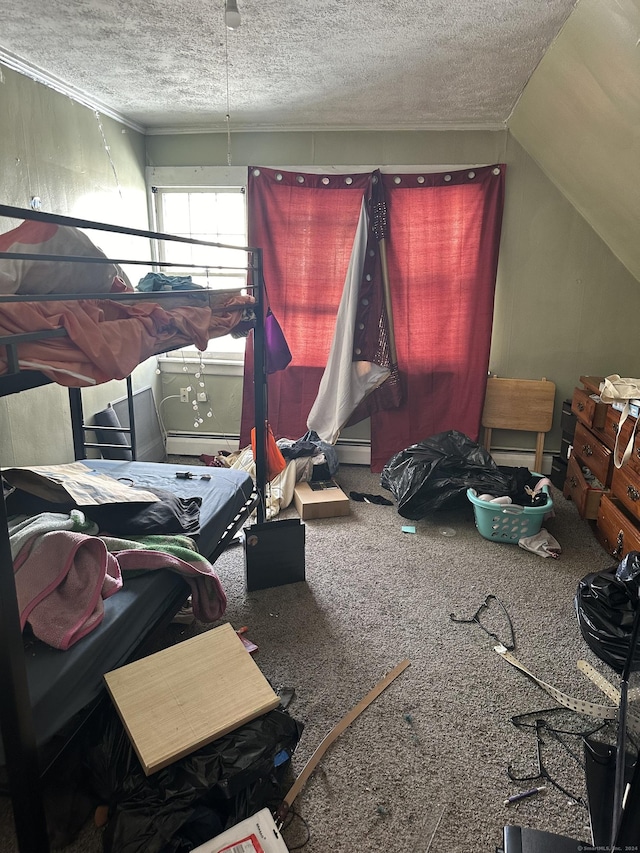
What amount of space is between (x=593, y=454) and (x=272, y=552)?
1.88 metres

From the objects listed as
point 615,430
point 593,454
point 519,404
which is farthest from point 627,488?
point 519,404

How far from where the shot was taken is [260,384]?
275cm

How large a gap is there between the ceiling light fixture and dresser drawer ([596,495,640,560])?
8.66 ft

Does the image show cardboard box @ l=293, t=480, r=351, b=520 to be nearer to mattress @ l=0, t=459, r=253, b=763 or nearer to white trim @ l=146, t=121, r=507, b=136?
mattress @ l=0, t=459, r=253, b=763

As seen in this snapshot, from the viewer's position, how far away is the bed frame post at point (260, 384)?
268 cm

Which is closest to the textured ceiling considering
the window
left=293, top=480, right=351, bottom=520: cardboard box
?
the window

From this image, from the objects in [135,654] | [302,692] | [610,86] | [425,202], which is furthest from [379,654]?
[425,202]

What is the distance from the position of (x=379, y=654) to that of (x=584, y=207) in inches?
116

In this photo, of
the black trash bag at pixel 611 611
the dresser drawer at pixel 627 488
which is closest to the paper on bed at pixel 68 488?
the black trash bag at pixel 611 611

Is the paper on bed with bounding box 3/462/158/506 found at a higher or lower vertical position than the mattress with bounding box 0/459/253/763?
higher

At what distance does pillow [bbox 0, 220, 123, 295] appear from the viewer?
1303 mm

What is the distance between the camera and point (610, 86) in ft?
7.27

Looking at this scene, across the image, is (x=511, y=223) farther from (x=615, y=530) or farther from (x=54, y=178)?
(x=54, y=178)

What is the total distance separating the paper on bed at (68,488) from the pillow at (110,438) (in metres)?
1.27
